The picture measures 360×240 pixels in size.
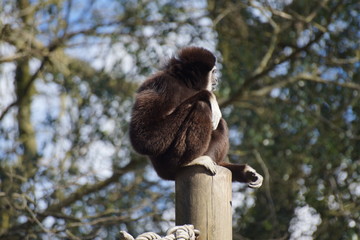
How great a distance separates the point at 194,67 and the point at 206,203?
2164mm

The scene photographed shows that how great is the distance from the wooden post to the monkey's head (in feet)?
5.81

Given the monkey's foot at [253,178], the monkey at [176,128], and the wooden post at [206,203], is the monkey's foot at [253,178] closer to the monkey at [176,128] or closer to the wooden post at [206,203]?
the monkey at [176,128]

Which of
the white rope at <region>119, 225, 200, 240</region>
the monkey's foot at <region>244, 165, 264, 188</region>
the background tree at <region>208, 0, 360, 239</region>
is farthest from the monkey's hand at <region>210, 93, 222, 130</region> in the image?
the background tree at <region>208, 0, 360, 239</region>

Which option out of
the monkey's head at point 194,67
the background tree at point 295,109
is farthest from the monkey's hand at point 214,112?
the background tree at point 295,109

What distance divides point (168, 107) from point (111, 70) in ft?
16.4

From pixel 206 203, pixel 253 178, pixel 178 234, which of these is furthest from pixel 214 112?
pixel 178 234

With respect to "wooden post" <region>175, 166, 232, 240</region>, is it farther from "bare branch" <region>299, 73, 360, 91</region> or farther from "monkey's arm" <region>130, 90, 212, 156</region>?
"bare branch" <region>299, 73, 360, 91</region>

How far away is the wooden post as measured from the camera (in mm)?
4090

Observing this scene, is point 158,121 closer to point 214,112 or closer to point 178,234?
point 214,112

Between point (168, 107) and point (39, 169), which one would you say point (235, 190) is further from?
point (168, 107)

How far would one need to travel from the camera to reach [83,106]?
9984mm

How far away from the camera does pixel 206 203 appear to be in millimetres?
4125

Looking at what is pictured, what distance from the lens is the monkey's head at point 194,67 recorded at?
19.5 ft

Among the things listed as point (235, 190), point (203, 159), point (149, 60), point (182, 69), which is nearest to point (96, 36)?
point (149, 60)
